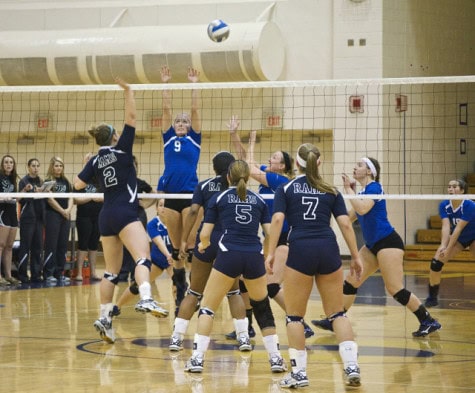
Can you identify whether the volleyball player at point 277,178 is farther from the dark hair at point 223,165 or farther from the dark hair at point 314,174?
the dark hair at point 314,174

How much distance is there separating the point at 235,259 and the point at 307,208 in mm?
818

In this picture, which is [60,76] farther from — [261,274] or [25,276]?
[261,274]

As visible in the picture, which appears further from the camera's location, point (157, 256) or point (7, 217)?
point (7, 217)

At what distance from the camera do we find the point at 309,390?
7230 millimetres

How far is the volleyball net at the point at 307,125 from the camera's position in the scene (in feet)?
68.0

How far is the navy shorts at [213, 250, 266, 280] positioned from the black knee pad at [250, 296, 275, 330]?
282 mm

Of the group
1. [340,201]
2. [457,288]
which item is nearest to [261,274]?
[340,201]

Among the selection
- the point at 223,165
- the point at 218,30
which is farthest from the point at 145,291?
the point at 218,30

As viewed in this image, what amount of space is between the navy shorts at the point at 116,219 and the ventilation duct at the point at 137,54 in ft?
37.6

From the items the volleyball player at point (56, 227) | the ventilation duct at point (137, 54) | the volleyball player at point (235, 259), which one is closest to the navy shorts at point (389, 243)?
the volleyball player at point (235, 259)

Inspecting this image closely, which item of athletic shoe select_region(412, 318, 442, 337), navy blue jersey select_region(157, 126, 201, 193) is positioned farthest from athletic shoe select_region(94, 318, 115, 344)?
athletic shoe select_region(412, 318, 442, 337)

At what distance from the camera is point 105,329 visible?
9.33 m

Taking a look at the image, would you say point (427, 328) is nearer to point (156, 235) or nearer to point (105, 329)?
point (105, 329)

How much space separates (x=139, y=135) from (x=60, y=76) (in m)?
2.29
